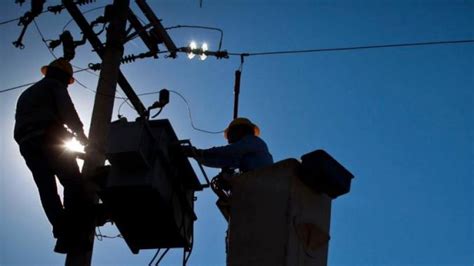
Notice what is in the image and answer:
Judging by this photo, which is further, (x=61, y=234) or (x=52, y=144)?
(x=52, y=144)

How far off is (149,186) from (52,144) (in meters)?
1.08

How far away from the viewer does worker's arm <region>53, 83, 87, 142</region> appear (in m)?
7.84

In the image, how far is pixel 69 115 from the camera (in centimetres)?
786

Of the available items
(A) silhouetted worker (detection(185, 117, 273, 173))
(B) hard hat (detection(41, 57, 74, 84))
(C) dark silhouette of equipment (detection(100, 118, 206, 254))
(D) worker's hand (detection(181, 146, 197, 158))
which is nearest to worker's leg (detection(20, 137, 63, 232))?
(C) dark silhouette of equipment (detection(100, 118, 206, 254))

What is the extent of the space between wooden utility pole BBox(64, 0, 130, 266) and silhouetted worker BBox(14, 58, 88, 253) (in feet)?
0.40

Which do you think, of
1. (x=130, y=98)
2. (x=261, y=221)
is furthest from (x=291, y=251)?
(x=130, y=98)

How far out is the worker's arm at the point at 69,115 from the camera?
7.84 meters

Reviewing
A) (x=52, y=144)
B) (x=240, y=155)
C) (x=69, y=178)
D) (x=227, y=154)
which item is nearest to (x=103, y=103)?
(x=52, y=144)

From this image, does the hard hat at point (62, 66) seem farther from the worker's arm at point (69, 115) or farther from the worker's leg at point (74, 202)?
the worker's leg at point (74, 202)

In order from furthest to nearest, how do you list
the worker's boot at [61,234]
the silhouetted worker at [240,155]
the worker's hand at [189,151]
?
the silhouetted worker at [240,155]
the worker's hand at [189,151]
the worker's boot at [61,234]

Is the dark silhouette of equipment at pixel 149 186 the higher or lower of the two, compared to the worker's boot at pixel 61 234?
higher

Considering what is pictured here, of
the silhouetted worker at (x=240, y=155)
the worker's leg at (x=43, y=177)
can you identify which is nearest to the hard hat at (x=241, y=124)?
the silhouetted worker at (x=240, y=155)

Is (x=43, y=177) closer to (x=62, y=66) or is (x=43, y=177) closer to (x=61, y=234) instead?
(x=61, y=234)

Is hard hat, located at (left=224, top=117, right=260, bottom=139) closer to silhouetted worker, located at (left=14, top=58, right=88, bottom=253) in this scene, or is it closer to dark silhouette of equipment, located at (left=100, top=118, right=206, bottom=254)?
dark silhouette of equipment, located at (left=100, top=118, right=206, bottom=254)
